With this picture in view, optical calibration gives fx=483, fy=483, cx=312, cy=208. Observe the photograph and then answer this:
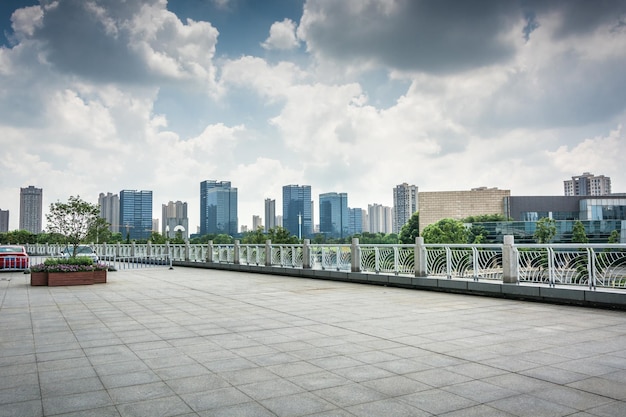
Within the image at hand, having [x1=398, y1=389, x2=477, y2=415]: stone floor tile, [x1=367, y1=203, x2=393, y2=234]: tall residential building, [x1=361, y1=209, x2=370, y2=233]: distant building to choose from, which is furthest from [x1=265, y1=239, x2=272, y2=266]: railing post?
[x1=367, y1=203, x2=393, y2=234]: tall residential building

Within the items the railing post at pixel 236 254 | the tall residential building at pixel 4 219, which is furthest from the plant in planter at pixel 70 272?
the tall residential building at pixel 4 219

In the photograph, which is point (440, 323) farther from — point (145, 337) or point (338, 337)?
point (145, 337)

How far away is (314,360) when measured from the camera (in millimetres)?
5035

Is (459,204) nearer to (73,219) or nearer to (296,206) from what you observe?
(296,206)

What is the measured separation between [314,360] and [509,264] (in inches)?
269

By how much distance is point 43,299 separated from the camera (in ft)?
35.4

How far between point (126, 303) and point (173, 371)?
5883 mm

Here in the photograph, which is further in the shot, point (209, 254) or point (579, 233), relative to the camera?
point (579, 233)

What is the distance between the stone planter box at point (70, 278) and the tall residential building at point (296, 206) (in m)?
112

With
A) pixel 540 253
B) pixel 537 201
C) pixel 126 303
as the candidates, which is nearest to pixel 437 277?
pixel 540 253

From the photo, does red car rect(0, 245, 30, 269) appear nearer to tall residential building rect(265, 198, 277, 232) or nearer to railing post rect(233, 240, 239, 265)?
railing post rect(233, 240, 239, 265)

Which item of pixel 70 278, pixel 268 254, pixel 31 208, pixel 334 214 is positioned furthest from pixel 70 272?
pixel 334 214

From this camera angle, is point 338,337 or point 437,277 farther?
point 437,277

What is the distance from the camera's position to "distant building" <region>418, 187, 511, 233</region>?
9888 cm
